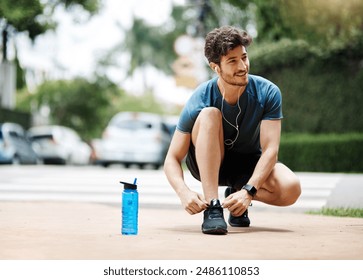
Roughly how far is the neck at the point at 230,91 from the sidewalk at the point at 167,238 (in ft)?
3.14

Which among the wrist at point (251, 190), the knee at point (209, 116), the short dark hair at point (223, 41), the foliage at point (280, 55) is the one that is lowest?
the wrist at point (251, 190)


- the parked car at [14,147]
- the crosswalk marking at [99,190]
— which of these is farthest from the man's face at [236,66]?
the parked car at [14,147]

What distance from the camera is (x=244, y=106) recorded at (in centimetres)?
536

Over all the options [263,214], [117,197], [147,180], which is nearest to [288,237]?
[263,214]

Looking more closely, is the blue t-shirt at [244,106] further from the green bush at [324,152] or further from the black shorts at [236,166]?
the green bush at [324,152]

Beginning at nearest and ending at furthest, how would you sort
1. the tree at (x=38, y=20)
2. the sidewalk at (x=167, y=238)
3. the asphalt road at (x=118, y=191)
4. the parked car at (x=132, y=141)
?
the sidewalk at (x=167, y=238), the asphalt road at (x=118, y=191), the parked car at (x=132, y=141), the tree at (x=38, y=20)

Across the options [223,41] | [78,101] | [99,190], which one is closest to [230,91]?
[223,41]

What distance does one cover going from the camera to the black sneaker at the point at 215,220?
Result: 5043mm

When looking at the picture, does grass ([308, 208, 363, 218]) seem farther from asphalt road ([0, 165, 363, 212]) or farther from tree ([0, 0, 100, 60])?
tree ([0, 0, 100, 60])

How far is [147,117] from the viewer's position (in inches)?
778

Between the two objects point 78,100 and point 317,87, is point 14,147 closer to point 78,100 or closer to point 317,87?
point 317,87

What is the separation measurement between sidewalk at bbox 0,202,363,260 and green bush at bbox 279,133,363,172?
34.4ft

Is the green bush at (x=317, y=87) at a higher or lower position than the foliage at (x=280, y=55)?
lower

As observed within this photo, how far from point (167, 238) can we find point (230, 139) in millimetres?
958
